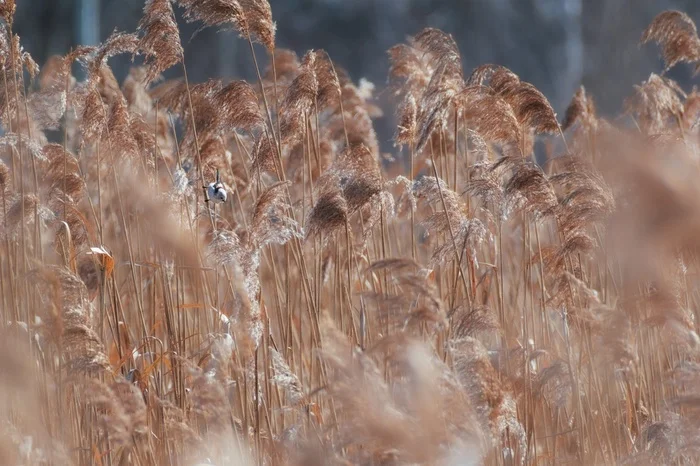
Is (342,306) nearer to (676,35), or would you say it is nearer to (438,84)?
(438,84)

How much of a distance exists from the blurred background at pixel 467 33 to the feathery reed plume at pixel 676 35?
11202 mm

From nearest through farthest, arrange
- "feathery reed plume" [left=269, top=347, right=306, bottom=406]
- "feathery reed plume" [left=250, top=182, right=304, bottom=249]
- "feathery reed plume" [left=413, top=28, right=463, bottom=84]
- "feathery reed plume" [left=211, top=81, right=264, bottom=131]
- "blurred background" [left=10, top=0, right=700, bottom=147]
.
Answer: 1. "feathery reed plume" [left=269, top=347, right=306, bottom=406]
2. "feathery reed plume" [left=250, top=182, right=304, bottom=249]
3. "feathery reed plume" [left=211, top=81, right=264, bottom=131]
4. "feathery reed plume" [left=413, top=28, right=463, bottom=84]
5. "blurred background" [left=10, top=0, right=700, bottom=147]

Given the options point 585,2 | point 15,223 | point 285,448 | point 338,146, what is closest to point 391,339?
point 285,448

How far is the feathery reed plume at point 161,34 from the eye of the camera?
84.2 inches

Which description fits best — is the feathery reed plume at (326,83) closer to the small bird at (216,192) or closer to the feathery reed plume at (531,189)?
the small bird at (216,192)

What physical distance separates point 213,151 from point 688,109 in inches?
85.7

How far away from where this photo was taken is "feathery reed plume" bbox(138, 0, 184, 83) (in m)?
2.14

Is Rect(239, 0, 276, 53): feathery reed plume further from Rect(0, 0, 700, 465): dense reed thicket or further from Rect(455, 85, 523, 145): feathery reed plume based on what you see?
Rect(455, 85, 523, 145): feathery reed plume

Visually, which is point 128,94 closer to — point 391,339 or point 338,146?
point 338,146

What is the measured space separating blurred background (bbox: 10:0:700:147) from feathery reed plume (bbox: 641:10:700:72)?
11202 mm

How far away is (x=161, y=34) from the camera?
84.4 inches

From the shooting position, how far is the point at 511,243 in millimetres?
3379

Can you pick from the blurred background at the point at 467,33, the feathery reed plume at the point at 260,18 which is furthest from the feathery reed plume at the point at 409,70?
the blurred background at the point at 467,33

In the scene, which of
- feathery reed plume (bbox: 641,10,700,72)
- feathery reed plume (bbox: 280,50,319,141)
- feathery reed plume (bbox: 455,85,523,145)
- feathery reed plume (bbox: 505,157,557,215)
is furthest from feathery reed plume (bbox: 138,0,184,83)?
feathery reed plume (bbox: 641,10,700,72)
